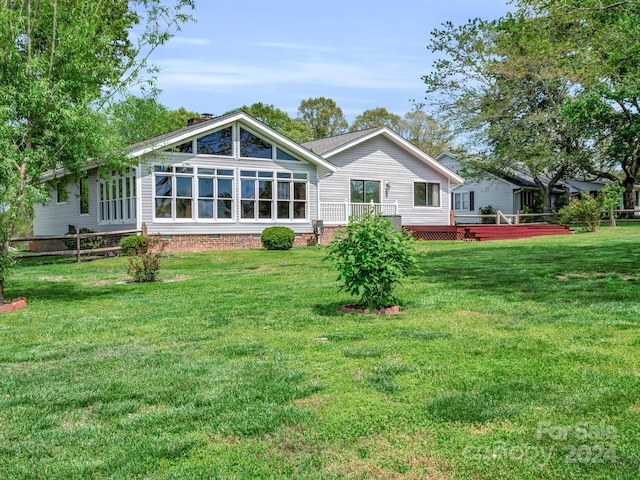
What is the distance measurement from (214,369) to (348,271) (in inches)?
106

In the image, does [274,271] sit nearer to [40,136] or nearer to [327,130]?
[40,136]

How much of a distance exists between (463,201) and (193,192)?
87.1 feet

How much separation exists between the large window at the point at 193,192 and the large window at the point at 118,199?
3.27 feet

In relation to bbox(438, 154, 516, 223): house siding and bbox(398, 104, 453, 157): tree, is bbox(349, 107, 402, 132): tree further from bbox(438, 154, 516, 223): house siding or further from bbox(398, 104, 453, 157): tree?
bbox(438, 154, 516, 223): house siding

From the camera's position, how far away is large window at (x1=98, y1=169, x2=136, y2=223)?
2022 centimetres

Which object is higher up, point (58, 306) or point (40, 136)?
point (40, 136)

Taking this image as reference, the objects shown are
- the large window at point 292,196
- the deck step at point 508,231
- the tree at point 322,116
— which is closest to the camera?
the large window at point 292,196

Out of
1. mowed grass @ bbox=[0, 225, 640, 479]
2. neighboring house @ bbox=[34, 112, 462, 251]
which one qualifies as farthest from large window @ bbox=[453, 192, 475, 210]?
mowed grass @ bbox=[0, 225, 640, 479]

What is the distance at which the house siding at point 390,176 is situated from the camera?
25.8 m

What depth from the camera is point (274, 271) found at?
514 inches

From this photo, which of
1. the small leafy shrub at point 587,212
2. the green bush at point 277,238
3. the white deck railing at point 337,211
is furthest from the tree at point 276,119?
the green bush at point 277,238

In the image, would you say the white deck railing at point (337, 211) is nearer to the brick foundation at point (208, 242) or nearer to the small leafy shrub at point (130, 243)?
the brick foundation at point (208, 242)

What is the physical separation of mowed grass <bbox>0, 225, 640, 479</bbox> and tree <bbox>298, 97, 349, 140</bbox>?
53.2 m

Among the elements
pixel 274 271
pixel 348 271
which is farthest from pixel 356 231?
pixel 274 271
